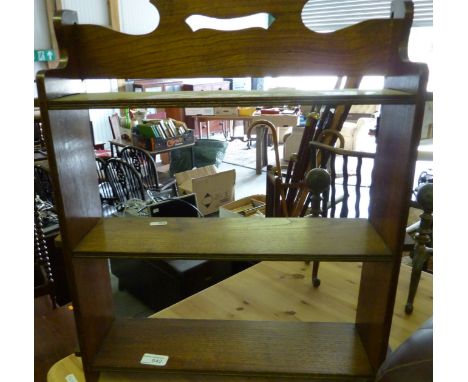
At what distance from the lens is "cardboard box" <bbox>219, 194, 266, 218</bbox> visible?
8.05 feet

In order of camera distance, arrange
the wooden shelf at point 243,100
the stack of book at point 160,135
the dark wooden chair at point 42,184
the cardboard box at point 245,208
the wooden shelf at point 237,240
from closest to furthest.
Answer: the wooden shelf at point 243,100 < the wooden shelf at point 237,240 < the cardboard box at point 245,208 < the dark wooden chair at point 42,184 < the stack of book at point 160,135

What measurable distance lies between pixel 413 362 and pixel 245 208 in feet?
6.53

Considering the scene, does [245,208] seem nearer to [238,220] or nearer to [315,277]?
[315,277]

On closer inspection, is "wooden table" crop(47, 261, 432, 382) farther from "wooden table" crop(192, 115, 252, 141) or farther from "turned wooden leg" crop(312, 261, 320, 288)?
"wooden table" crop(192, 115, 252, 141)

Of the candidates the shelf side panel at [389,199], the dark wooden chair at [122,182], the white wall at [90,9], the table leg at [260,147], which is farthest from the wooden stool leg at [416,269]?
the white wall at [90,9]

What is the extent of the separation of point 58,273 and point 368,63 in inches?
81.0

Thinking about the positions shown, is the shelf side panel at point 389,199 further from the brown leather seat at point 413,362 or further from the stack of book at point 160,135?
the stack of book at point 160,135

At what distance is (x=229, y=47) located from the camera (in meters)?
0.98

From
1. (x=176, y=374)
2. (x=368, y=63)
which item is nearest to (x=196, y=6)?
(x=368, y=63)

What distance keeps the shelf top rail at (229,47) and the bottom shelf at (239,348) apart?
0.79 metres

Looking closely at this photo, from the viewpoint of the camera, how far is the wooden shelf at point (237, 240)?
0.97m

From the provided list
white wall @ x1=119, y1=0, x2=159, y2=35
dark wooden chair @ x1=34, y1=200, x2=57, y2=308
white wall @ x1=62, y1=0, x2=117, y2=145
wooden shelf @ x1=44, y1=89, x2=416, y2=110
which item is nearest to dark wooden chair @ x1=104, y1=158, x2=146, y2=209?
dark wooden chair @ x1=34, y1=200, x2=57, y2=308

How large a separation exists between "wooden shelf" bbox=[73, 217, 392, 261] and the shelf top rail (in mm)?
423

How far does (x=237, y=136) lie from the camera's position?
7359mm
